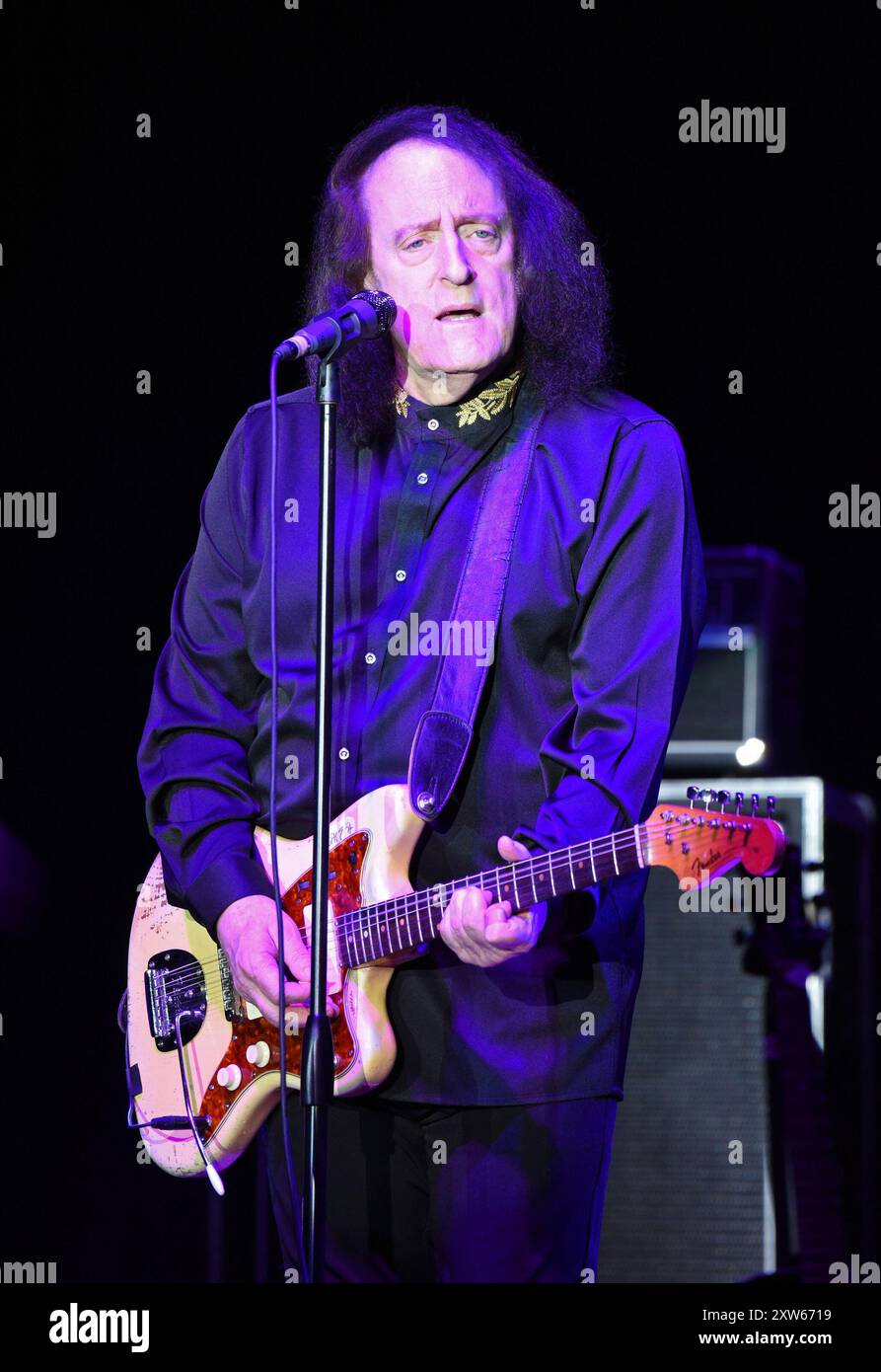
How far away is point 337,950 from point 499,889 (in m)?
0.33

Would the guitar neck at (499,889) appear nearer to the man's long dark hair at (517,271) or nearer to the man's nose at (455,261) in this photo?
the man's long dark hair at (517,271)

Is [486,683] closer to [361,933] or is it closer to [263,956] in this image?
[361,933]

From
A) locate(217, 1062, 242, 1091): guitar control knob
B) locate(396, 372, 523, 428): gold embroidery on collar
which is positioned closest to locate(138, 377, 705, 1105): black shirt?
locate(396, 372, 523, 428): gold embroidery on collar

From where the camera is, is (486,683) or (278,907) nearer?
(278,907)

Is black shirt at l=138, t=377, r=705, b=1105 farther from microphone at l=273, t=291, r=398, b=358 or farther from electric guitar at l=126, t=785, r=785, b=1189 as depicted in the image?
microphone at l=273, t=291, r=398, b=358

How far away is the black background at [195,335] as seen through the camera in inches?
153

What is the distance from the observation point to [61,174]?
3.97 m

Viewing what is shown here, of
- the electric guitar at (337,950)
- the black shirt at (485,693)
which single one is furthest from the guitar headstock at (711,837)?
the black shirt at (485,693)

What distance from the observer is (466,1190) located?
259cm

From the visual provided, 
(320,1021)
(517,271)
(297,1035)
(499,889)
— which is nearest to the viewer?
(320,1021)

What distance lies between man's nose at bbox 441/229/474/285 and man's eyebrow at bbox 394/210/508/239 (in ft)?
0.11

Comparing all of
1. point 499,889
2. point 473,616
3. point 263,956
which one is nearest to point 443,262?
point 473,616

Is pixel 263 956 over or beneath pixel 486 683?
beneath
